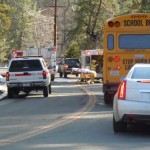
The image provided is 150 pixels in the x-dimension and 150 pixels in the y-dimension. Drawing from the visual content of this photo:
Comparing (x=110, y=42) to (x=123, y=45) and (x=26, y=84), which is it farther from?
(x=26, y=84)

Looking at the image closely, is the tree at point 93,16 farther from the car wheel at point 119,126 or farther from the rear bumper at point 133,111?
the rear bumper at point 133,111

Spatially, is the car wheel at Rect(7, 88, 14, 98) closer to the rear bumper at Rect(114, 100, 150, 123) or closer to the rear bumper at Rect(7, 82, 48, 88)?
the rear bumper at Rect(7, 82, 48, 88)

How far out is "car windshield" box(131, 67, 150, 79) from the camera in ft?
39.4

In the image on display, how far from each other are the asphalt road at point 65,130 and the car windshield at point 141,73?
51.1 inches

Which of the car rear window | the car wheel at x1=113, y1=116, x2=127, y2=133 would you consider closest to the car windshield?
the car wheel at x1=113, y1=116, x2=127, y2=133

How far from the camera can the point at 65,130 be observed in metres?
12.9

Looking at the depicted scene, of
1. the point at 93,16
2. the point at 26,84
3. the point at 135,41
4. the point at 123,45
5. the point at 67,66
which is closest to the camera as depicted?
the point at 135,41

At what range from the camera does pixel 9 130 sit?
13.1 m

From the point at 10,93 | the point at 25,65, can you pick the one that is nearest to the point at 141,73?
the point at 25,65

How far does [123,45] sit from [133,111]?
8410mm

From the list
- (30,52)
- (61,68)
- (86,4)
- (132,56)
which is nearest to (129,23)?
(132,56)

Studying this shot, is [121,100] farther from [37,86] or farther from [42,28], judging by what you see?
[42,28]

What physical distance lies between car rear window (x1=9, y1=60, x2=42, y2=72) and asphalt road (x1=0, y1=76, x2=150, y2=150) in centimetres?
536

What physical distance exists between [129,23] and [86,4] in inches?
1666
